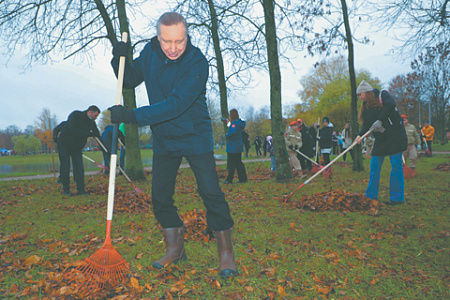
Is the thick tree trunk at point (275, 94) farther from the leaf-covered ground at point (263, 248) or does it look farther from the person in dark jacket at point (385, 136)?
the person in dark jacket at point (385, 136)

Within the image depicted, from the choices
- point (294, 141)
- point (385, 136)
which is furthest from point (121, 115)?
point (294, 141)

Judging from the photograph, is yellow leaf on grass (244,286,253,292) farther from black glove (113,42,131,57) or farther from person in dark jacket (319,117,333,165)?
person in dark jacket (319,117,333,165)

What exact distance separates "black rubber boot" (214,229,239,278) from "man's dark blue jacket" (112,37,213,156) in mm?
750

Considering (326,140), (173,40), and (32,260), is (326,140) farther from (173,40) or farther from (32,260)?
(32,260)

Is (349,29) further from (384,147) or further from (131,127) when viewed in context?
(131,127)

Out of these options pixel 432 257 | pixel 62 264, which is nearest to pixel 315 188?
pixel 432 257

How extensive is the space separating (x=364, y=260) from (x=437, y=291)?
2.17ft

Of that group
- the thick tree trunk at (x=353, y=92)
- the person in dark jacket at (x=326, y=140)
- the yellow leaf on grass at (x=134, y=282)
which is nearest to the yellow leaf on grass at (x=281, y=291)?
the yellow leaf on grass at (x=134, y=282)

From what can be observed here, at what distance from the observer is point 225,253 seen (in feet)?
8.81

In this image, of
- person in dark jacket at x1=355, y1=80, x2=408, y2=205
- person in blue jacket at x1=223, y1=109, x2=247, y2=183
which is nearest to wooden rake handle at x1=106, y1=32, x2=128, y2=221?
person in dark jacket at x1=355, y1=80, x2=408, y2=205

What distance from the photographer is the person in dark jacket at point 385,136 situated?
5.08 meters

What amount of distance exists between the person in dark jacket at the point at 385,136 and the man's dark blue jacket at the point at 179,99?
353cm

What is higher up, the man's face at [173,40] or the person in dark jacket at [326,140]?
the man's face at [173,40]

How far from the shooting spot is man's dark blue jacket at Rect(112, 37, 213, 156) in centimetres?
240
